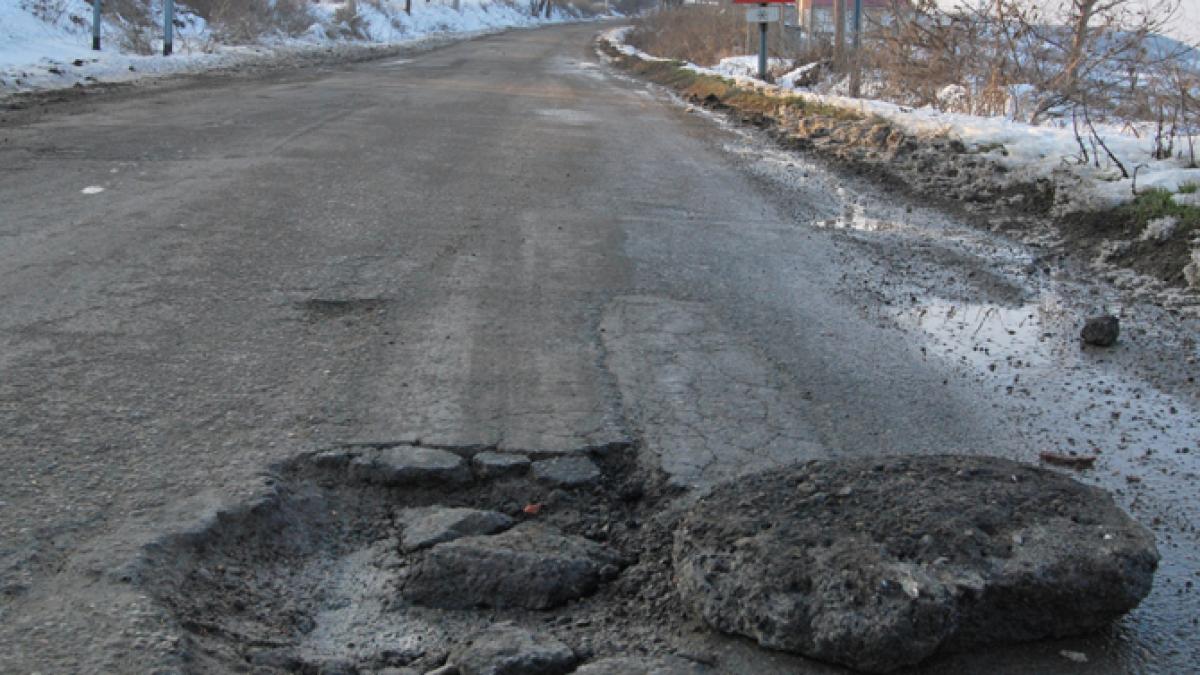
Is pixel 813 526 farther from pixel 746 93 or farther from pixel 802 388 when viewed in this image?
pixel 746 93

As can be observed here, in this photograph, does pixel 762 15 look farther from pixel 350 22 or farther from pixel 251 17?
pixel 350 22

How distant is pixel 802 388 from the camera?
4.20 meters

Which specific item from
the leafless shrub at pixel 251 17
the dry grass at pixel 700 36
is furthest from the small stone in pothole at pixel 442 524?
the dry grass at pixel 700 36

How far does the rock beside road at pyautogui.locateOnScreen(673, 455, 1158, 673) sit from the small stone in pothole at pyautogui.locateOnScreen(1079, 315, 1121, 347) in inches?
77.5

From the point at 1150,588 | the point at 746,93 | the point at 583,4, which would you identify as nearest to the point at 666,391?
the point at 1150,588

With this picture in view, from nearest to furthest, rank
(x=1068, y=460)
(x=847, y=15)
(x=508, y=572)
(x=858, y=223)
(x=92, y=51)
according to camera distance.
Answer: (x=508, y=572)
(x=1068, y=460)
(x=858, y=223)
(x=92, y=51)
(x=847, y=15)

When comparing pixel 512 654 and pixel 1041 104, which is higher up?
pixel 1041 104

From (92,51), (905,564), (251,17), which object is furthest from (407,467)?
(251,17)

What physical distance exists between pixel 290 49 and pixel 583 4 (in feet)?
251

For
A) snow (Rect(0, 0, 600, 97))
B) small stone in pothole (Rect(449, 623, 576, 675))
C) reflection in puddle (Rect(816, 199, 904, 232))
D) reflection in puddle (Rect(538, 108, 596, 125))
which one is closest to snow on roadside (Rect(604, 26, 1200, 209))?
reflection in puddle (Rect(816, 199, 904, 232))

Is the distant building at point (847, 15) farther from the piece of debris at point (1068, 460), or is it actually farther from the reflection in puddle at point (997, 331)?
the piece of debris at point (1068, 460)

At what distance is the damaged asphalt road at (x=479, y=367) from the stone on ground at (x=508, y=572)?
9 centimetres

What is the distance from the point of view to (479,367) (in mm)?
4258

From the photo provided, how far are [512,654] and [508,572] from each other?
14.7 inches
